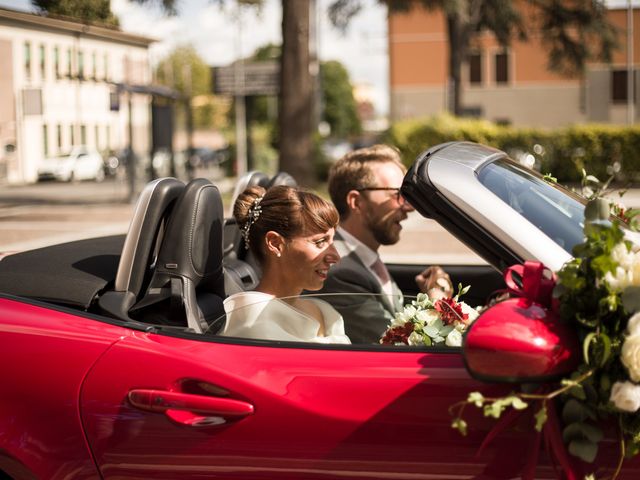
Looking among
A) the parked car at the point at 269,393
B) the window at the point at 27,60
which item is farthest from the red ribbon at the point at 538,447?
the window at the point at 27,60

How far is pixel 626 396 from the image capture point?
1.84 meters

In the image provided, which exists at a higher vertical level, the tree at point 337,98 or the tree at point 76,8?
the tree at point 337,98

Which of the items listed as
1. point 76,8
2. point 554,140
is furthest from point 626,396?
point 554,140

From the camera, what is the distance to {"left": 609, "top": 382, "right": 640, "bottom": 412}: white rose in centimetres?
184

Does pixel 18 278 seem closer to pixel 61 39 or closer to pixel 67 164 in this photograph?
pixel 61 39

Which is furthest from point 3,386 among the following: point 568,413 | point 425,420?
point 568,413

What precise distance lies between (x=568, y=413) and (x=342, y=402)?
46cm

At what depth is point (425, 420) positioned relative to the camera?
6.66 ft

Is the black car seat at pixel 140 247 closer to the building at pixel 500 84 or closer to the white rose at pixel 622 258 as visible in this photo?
the white rose at pixel 622 258

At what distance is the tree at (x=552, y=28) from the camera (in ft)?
100.0

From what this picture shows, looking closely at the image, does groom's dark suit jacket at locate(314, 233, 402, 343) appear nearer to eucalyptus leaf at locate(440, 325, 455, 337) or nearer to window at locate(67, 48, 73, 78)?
eucalyptus leaf at locate(440, 325, 455, 337)

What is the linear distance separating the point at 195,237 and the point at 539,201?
1.03 meters

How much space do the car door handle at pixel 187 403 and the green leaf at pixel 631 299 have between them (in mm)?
793

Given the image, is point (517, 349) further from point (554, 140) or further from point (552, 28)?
point (552, 28)
